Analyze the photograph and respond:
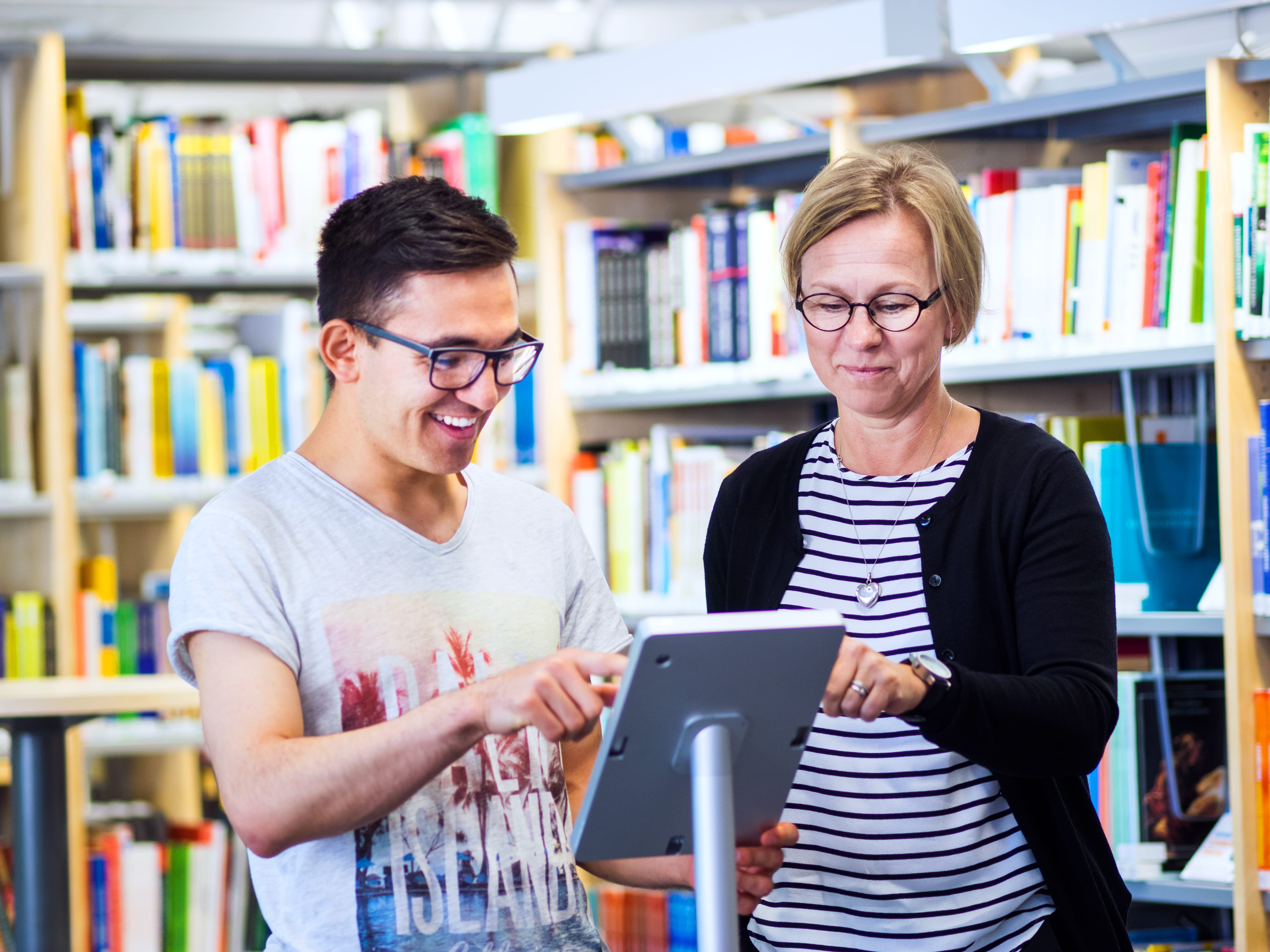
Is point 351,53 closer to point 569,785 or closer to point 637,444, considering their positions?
point 637,444

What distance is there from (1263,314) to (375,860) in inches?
63.5

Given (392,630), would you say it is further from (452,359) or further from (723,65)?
(723,65)

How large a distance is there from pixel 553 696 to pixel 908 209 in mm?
687

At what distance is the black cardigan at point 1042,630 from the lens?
125 cm

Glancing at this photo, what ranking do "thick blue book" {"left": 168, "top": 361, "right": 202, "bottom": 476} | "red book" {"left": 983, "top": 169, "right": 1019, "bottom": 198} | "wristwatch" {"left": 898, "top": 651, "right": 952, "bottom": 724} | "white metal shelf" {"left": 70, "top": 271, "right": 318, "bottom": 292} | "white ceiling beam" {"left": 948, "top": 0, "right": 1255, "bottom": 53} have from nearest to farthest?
1. "wristwatch" {"left": 898, "top": 651, "right": 952, "bottom": 724}
2. "white ceiling beam" {"left": 948, "top": 0, "right": 1255, "bottom": 53}
3. "red book" {"left": 983, "top": 169, "right": 1019, "bottom": 198}
4. "white metal shelf" {"left": 70, "top": 271, "right": 318, "bottom": 292}
5. "thick blue book" {"left": 168, "top": 361, "right": 202, "bottom": 476}

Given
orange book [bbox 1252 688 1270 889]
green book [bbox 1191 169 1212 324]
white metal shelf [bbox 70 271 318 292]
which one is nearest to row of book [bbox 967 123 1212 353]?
green book [bbox 1191 169 1212 324]

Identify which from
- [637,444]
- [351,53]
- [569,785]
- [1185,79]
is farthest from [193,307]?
[569,785]

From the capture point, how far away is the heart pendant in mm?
1408

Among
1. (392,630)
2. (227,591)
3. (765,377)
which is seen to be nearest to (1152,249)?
(765,377)

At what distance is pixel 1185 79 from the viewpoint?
2248mm

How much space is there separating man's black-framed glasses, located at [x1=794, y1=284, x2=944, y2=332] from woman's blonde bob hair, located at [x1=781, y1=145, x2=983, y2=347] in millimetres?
28

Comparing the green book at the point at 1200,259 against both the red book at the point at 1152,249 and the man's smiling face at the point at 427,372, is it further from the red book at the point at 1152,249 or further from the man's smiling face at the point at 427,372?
the man's smiling face at the point at 427,372

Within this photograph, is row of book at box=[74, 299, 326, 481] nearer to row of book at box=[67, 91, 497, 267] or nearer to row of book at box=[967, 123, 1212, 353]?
row of book at box=[67, 91, 497, 267]

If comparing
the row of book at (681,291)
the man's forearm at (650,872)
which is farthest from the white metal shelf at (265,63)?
the man's forearm at (650,872)
